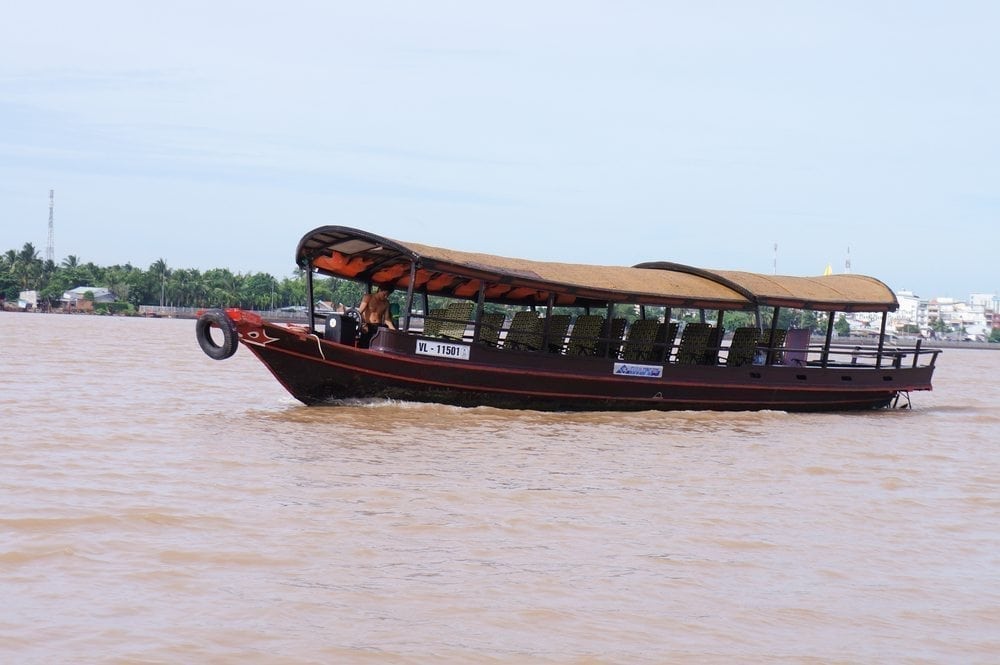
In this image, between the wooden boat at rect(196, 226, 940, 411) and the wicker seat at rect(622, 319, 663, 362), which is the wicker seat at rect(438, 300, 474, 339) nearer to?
the wooden boat at rect(196, 226, 940, 411)

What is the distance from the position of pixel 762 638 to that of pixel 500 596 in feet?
4.80

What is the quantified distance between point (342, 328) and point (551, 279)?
120 inches

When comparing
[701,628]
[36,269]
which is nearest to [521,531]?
[701,628]

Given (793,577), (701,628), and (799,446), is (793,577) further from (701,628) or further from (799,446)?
(799,446)

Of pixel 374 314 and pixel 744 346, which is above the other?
pixel 374 314

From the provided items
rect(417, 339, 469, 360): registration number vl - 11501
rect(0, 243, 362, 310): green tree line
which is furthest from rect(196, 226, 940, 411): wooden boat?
rect(0, 243, 362, 310): green tree line

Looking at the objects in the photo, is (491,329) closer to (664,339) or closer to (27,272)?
(664,339)

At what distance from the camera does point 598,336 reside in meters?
17.9

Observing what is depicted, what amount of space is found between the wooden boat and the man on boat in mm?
99

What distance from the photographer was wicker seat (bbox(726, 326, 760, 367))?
19.0m

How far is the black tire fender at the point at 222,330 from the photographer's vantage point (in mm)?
14516

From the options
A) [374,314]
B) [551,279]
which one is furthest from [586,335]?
[374,314]

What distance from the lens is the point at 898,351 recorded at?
835 inches

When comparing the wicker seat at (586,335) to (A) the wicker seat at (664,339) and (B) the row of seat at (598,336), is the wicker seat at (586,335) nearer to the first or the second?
(B) the row of seat at (598,336)
